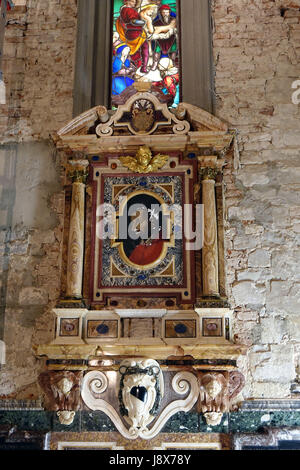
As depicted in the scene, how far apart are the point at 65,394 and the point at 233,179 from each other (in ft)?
7.81

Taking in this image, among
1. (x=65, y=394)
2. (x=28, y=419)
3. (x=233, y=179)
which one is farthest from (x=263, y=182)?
(x=28, y=419)

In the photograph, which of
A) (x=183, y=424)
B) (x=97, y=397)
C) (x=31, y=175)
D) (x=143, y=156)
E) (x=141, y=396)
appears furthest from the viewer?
(x=31, y=175)

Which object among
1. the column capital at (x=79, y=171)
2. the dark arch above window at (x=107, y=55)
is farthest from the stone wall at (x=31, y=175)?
the column capital at (x=79, y=171)

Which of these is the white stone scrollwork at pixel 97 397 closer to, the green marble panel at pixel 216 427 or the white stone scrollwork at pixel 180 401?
the white stone scrollwork at pixel 180 401

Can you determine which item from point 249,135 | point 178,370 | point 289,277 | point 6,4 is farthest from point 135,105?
point 178,370

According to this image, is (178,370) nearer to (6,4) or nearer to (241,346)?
(241,346)

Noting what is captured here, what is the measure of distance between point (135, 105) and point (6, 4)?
1723 millimetres

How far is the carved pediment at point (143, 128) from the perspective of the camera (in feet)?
17.4

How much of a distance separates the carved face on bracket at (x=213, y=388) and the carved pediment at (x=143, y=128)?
2059 millimetres

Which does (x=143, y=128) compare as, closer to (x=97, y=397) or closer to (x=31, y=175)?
(x=31, y=175)

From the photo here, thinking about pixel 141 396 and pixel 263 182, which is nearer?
pixel 141 396

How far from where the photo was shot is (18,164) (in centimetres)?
563

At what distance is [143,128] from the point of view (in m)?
5.38

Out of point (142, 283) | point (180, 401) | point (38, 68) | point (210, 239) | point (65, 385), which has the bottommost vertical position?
point (180, 401)
